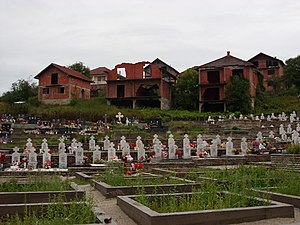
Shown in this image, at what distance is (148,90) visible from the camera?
57.8 meters

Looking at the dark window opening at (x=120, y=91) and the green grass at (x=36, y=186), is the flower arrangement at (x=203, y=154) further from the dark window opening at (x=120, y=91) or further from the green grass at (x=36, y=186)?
the dark window opening at (x=120, y=91)

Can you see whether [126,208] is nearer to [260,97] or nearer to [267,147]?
[267,147]

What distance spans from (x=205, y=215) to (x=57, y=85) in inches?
2050

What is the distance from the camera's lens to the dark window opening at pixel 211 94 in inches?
2165

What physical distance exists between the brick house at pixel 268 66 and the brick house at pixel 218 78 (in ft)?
47.6

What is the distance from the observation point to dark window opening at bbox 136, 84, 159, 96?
55.7 meters

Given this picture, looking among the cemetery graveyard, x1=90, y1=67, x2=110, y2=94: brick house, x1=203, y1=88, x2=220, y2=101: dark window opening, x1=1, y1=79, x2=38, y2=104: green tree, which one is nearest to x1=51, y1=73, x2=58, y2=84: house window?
x1=1, y1=79, x2=38, y2=104: green tree

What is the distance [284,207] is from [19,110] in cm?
4436

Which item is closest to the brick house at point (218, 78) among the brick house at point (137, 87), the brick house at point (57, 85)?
the brick house at point (137, 87)

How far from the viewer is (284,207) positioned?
278 inches

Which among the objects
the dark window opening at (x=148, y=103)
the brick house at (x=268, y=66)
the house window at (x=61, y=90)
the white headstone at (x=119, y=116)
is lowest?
the white headstone at (x=119, y=116)

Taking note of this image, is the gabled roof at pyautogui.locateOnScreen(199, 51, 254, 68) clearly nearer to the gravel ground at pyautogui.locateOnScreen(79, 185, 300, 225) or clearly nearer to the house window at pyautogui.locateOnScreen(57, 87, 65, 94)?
the house window at pyautogui.locateOnScreen(57, 87, 65, 94)

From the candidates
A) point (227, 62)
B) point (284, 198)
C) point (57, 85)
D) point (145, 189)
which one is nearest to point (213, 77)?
point (227, 62)

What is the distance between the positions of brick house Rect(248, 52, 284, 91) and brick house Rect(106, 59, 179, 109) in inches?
874
